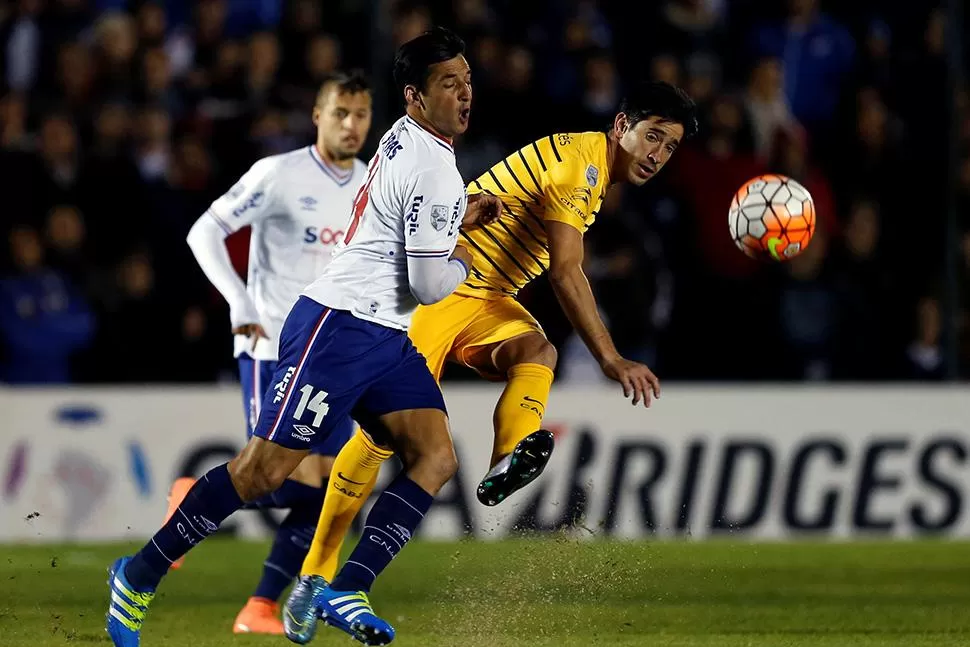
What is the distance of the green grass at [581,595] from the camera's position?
730cm

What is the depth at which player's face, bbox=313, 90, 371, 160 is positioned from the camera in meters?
8.03

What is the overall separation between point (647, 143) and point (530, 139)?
566 cm

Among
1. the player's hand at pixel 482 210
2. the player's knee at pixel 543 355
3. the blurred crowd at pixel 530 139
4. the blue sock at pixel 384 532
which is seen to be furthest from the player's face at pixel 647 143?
the blurred crowd at pixel 530 139

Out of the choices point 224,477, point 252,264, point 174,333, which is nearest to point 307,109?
point 174,333

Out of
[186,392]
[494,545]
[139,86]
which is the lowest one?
[494,545]

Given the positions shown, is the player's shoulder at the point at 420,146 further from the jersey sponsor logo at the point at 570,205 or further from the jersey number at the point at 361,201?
the jersey sponsor logo at the point at 570,205

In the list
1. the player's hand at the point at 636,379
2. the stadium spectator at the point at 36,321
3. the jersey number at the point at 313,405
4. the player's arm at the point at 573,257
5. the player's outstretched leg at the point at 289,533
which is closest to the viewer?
the jersey number at the point at 313,405

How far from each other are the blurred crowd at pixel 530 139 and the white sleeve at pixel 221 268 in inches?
121

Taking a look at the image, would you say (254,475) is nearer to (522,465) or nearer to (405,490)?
(405,490)

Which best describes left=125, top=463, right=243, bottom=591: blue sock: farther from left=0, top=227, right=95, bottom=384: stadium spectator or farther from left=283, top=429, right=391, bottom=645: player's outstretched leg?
left=0, top=227, right=95, bottom=384: stadium spectator

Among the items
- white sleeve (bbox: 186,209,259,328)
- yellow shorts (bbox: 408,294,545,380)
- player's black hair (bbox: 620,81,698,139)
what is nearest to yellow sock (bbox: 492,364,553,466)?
yellow shorts (bbox: 408,294,545,380)

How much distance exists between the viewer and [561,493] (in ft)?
38.6

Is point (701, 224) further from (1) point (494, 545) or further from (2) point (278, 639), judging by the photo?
(2) point (278, 639)

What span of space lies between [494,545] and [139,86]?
463 cm
